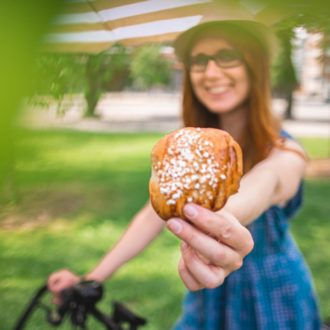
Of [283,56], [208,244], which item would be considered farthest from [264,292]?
[283,56]

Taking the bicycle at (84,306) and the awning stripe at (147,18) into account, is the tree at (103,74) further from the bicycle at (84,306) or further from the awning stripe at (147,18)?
the bicycle at (84,306)

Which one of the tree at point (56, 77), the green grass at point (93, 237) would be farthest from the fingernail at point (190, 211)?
the green grass at point (93, 237)

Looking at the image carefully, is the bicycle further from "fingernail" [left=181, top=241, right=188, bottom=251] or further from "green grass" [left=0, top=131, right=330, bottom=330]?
"green grass" [left=0, top=131, right=330, bottom=330]

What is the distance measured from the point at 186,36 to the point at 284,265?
726 millimetres

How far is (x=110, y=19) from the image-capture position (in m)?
0.29

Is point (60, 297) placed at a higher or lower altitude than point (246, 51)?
lower

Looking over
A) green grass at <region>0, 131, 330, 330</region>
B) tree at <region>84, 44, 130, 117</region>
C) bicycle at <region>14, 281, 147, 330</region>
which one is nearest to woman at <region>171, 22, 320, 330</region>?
tree at <region>84, 44, 130, 117</region>

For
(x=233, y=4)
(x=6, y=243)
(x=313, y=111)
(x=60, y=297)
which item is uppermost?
(x=233, y=4)

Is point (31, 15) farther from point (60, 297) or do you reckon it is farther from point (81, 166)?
point (81, 166)

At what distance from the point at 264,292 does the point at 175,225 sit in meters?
0.81

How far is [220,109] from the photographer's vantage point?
586 millimetres

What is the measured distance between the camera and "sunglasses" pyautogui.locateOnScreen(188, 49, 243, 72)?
0.50 meters

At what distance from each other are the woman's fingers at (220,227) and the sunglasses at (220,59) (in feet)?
0.59

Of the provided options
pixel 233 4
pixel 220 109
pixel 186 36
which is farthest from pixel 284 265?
pixel 233 4
